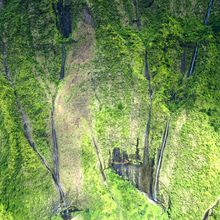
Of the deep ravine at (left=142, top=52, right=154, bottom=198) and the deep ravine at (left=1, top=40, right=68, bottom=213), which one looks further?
the deep ravine at (left=142, top=52, right=154, bottom=198)

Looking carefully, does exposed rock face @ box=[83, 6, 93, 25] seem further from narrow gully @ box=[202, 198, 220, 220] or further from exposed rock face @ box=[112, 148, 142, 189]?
narrow gully @ box=[202, 198, 220, 220]

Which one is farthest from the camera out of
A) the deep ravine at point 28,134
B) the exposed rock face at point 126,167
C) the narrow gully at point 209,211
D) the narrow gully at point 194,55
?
the exposed rock face at point 126,167

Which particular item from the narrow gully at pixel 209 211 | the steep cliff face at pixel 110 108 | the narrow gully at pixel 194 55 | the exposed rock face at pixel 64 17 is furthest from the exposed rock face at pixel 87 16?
the narrow gully at pixel 209 211

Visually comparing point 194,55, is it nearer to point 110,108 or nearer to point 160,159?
point 110,108

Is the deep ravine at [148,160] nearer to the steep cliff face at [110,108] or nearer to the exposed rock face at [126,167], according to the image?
the steep cliff face at [110,108]

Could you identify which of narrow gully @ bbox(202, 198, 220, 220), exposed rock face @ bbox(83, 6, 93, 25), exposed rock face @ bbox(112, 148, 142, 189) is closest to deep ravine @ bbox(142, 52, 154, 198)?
exposed rock face @ bbox(112, 148, 142, 189)

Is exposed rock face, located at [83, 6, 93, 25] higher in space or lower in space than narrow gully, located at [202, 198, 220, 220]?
higher

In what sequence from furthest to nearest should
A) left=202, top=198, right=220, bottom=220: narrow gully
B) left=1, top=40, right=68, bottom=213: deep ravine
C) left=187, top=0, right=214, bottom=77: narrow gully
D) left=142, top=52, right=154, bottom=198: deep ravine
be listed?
1. left=142, top=52, right=154, bottom=198: deep ravine
2. left=1, top=40, right=68, bottom=213: deep ravine
3. left=187, top=0, right=214, bottom=77: narrow gully
4. left=202, top=198, right=220, bottom=220: narrow gully

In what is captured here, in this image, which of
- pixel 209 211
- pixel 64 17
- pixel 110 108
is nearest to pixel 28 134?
pixel 110 108
